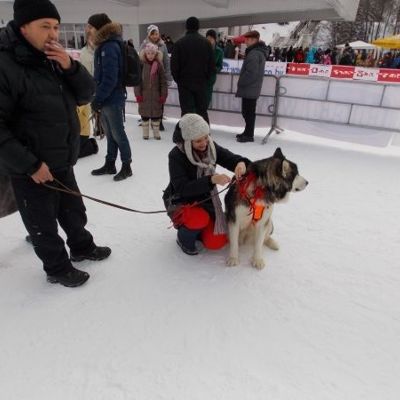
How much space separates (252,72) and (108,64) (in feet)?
8.45

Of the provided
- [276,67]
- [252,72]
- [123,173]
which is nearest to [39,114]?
[123,173]

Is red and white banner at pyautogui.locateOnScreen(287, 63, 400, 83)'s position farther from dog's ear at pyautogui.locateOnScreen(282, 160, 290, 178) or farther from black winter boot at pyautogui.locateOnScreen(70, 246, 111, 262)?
black winter boot at pyautogui.locateOnScreen(70, 246, 111, 262)

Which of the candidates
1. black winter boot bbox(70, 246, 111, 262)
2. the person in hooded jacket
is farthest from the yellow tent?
black winter boot bbox(70, 246, 111, 262)

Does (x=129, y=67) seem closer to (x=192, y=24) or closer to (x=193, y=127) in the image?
(x=192, y=24)

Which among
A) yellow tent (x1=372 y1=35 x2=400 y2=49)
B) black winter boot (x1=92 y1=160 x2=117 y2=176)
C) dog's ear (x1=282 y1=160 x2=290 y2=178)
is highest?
yellow tent (x1=372 y1=35 x2=400 y2=49)

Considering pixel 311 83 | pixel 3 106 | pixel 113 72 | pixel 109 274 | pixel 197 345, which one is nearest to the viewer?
pixel 3 106

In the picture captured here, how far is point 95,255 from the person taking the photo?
244 cm

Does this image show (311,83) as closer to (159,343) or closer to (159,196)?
(159,196)

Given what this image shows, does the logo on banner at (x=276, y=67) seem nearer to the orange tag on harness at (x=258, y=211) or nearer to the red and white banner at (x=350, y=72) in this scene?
the red and white banner at (x=350, y=72)

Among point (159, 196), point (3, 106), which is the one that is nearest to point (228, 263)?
point (159, 196)

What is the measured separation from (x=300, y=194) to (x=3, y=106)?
289cm

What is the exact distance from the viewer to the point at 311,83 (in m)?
5.32

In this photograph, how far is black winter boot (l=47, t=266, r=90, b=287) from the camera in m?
2.13

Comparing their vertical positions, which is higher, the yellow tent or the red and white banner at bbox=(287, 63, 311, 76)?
the yellow tent
